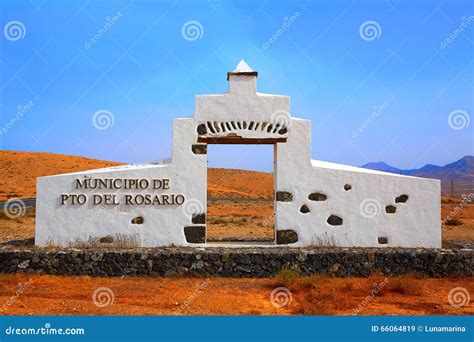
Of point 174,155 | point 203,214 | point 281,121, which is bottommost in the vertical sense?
point 203,214

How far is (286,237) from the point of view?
41.4 feet

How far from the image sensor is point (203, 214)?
41.0ft

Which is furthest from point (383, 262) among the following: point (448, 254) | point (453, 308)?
point (453, 308)

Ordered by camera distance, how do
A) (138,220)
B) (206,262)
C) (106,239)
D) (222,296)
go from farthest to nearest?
(138,220)
(106,239)
(206,262)
(222,296)

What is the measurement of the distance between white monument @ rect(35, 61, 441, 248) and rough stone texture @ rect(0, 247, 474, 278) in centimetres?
64

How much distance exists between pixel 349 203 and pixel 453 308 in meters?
3.76

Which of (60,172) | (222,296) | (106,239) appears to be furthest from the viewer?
(60,172)

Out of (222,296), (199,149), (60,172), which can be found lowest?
(222,296)

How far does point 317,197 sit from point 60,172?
182 ft

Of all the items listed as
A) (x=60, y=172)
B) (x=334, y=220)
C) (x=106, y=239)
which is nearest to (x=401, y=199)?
(x=334, y=220)

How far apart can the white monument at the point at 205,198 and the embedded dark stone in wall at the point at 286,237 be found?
0.9 inches

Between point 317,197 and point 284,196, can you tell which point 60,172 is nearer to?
point 284,196

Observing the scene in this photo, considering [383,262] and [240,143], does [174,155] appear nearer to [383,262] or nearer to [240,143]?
[240,143]

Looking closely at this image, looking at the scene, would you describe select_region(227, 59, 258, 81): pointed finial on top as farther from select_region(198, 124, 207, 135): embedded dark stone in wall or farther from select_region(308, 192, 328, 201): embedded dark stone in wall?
select_region(308, 192, 328, 201): embedded dark stone in wall
